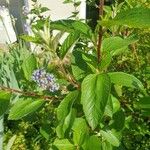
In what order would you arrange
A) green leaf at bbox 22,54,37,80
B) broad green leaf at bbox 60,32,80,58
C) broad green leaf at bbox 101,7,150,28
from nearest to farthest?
1. broad green leaf at bbox 101,7,150,28
2. broad green leaf at bbox 60,32,80,58
3. green leaf at bbox 22,54,37,80

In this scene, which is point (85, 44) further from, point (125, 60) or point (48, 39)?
point (48, 39)

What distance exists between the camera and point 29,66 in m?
1.97

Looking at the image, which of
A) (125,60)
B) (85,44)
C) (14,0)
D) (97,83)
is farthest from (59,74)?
(14,0)

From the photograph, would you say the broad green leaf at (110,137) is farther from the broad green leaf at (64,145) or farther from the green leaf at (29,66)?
the green leaf at (29,66)

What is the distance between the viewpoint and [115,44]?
1.71m

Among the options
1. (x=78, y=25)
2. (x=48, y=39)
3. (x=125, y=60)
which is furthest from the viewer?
(x=125, y=60)

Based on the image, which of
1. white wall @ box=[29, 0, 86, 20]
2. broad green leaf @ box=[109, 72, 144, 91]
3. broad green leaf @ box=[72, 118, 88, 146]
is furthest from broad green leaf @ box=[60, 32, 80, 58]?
white wall @ box=[29, 0, 86, 20]

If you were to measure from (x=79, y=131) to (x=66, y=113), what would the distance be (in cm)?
22

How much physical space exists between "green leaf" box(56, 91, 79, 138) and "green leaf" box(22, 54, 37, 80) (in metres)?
0.29

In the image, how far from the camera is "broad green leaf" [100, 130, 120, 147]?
190cm

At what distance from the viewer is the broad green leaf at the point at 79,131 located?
1839mm

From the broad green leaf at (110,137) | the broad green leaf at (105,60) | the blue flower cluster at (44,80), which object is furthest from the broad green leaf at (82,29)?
the broad green leaf at (110,137)

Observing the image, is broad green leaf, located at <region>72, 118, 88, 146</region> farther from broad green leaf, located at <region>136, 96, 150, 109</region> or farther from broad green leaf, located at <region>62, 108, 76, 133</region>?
broad green leaf, located at <region>136, 96, 150, 109</region>

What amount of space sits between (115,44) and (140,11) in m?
0.25
